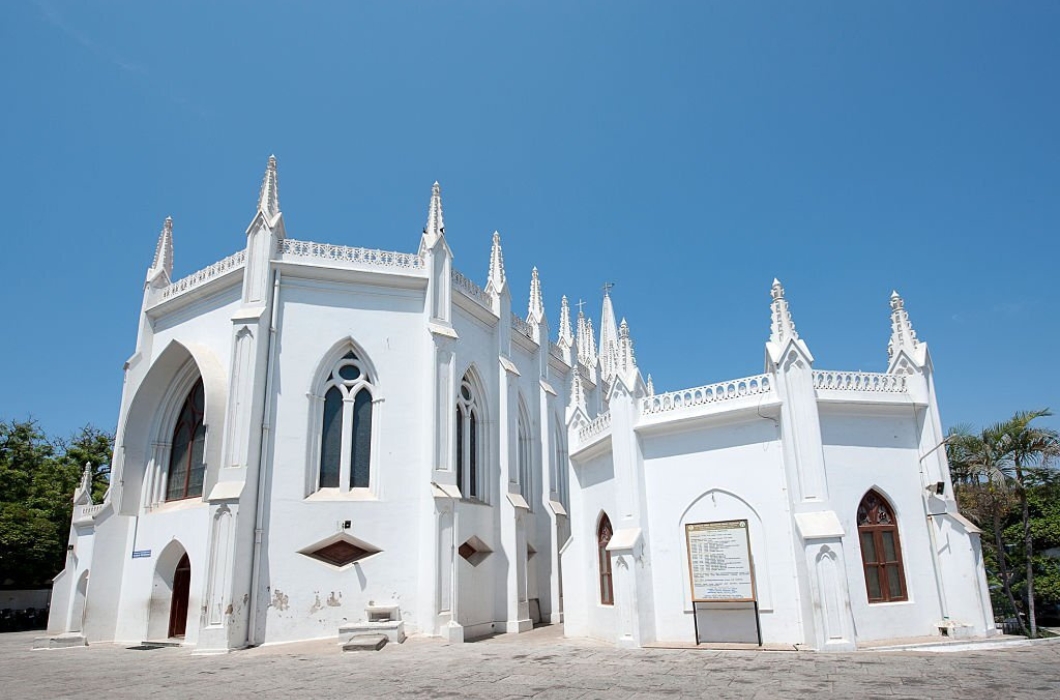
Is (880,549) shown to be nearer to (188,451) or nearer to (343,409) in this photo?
(343,409)

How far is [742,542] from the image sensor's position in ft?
50.1

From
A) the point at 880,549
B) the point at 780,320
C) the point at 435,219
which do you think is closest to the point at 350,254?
the point at 435,219

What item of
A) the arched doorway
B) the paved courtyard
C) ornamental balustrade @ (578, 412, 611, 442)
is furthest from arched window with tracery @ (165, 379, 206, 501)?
ornamental balustrade @ (578, 412, 611, 442)

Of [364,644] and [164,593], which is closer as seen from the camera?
[364,644]

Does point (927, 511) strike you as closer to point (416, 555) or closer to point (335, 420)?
point (416, 555)

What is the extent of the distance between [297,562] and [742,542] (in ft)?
37.8

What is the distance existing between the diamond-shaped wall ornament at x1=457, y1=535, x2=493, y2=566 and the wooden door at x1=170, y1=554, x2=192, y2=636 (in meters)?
8.24

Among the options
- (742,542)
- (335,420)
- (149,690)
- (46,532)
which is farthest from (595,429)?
(46,532)

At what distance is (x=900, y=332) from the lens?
1722cm

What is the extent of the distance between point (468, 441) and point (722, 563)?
9.89 metres

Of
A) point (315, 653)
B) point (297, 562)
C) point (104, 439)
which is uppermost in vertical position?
point (104, 439)

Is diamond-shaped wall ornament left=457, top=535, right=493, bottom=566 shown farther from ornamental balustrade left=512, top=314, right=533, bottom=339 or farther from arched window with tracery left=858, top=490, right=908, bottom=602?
arched window with tracery left=858, top=490, right=908, bottom=602

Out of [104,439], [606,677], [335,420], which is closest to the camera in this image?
[606,677]

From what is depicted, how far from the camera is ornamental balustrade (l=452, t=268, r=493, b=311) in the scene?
75.4 feet
